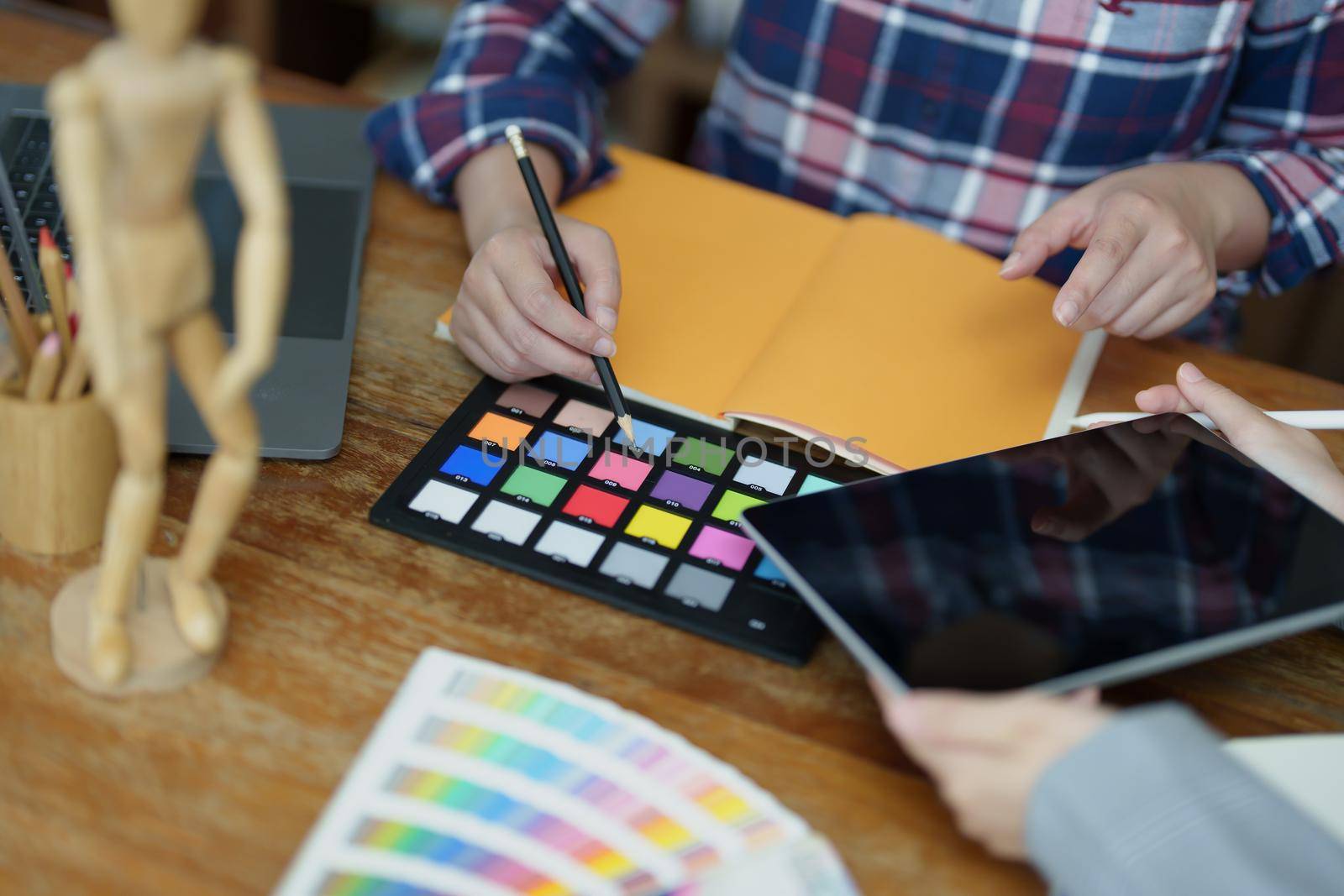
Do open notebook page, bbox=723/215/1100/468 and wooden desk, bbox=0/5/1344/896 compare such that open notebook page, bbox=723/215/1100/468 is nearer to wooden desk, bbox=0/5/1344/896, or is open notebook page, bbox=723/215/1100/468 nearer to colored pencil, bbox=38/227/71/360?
wooden desk, bbox=0/5/1344/896

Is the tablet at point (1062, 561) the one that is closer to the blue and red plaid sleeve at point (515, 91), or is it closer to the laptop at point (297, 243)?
the laptop at point (297, 243)

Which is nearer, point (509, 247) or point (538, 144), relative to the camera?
point (509, 247)

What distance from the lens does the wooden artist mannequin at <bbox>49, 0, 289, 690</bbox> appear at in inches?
15.0

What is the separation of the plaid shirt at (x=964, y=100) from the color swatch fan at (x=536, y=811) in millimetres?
537

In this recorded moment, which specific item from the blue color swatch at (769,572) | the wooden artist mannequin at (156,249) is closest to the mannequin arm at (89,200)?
the wooden artist mannequin at (156,249)

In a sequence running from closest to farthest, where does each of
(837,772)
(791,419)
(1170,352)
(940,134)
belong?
(837,772), (791,419), (1170,352), (940,134)

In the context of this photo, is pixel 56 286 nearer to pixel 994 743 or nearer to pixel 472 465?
pixel 472 465

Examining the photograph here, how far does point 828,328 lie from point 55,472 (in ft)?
1.65

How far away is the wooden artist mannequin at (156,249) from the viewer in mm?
380

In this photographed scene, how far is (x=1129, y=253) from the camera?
31.3 inches

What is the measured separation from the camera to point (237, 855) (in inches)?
18.1

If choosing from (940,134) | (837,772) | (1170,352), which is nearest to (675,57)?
(940,134)

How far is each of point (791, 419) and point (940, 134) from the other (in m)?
0.46

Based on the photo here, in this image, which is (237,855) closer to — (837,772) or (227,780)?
(227,780)
